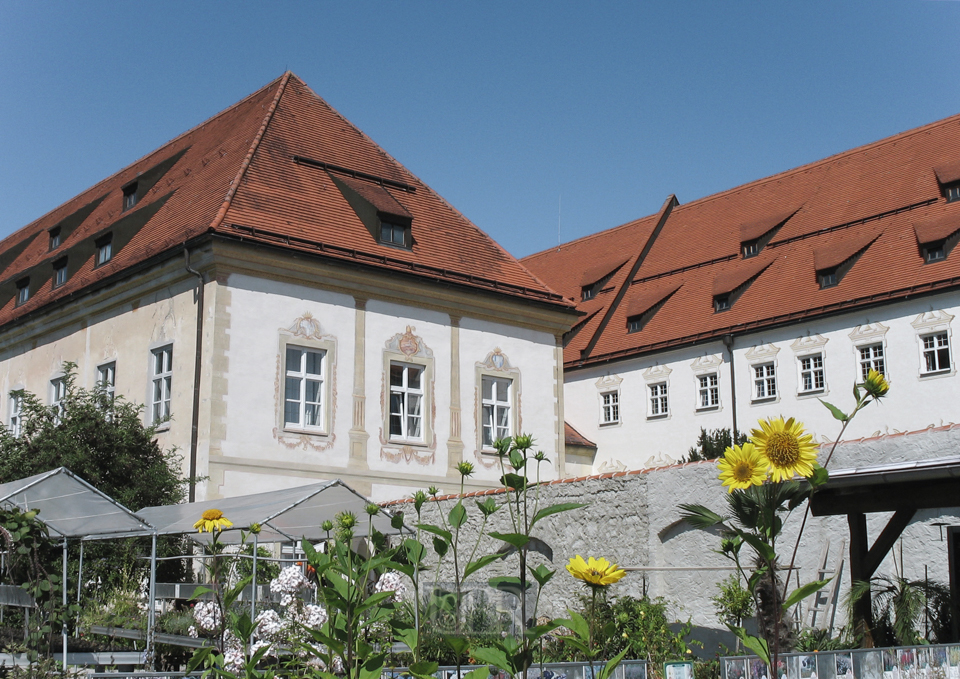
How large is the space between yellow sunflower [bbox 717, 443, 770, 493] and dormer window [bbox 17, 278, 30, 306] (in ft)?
77.2

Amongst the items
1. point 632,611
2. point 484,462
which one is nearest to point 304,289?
point 484,462

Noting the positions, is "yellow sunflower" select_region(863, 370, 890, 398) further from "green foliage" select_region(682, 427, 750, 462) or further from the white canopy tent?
"green foliage" select_region(682, 427, 750, 462)

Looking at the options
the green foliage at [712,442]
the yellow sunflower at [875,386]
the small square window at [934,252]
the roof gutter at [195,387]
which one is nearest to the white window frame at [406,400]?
the roof gutter at [195,387]

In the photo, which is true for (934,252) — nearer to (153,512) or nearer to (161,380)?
(161,380)

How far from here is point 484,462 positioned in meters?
20.8

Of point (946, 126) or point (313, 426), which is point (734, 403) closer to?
point (946, 126)

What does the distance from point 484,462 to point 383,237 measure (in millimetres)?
4822

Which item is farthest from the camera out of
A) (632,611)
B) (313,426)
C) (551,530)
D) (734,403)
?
(734,403)

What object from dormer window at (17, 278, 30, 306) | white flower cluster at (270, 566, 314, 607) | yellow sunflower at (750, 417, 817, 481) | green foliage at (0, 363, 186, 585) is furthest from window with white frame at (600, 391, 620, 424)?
yellow sunflower at (750, 417, 817, 481)

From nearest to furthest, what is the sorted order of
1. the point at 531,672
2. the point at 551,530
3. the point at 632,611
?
the point at 531,672
the point at 632,611
the point at 551,530

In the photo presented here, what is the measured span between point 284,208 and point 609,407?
15920 mm

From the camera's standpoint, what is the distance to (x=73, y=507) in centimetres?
1169

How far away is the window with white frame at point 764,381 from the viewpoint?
94.8ft

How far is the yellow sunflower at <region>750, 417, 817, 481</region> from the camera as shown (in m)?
3.29
